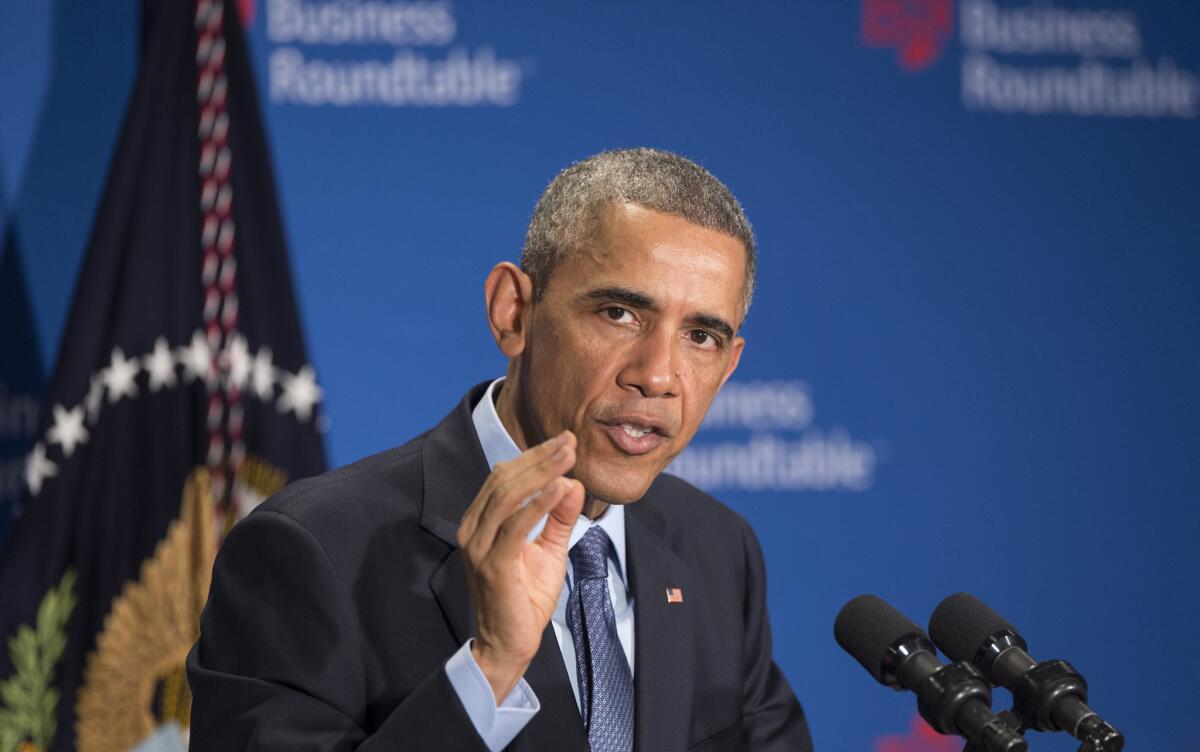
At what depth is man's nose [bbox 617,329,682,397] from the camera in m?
1.74

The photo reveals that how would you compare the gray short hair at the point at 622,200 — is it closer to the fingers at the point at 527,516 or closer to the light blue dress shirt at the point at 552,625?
the light blue dress shirt at the point at 552,625

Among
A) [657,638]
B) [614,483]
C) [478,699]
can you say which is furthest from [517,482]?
[657,638]

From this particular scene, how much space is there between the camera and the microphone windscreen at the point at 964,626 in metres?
1.43

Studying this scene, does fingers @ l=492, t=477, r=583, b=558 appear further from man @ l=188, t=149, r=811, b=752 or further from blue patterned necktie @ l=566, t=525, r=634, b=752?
blue patterned necktie @ l=566, t=525, r=634, b=752

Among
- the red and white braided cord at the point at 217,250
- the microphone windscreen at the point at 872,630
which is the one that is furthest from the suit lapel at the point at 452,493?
the red and white braided cord at the point at 217,250

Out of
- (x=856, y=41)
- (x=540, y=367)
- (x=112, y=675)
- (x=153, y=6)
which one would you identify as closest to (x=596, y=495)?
(x=540, y=367)

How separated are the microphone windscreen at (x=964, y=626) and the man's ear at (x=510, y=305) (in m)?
0.75

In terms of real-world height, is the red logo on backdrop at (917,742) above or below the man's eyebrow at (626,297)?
below

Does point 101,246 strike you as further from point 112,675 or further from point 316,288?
point 112,675

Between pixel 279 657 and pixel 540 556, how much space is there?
0.39 metres

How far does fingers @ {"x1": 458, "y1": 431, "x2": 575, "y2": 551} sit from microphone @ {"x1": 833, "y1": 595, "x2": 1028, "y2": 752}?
1.36 ft

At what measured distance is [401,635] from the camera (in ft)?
5.67

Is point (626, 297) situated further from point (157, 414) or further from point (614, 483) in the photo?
point (157, 414)

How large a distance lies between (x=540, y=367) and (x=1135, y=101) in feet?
8.87
